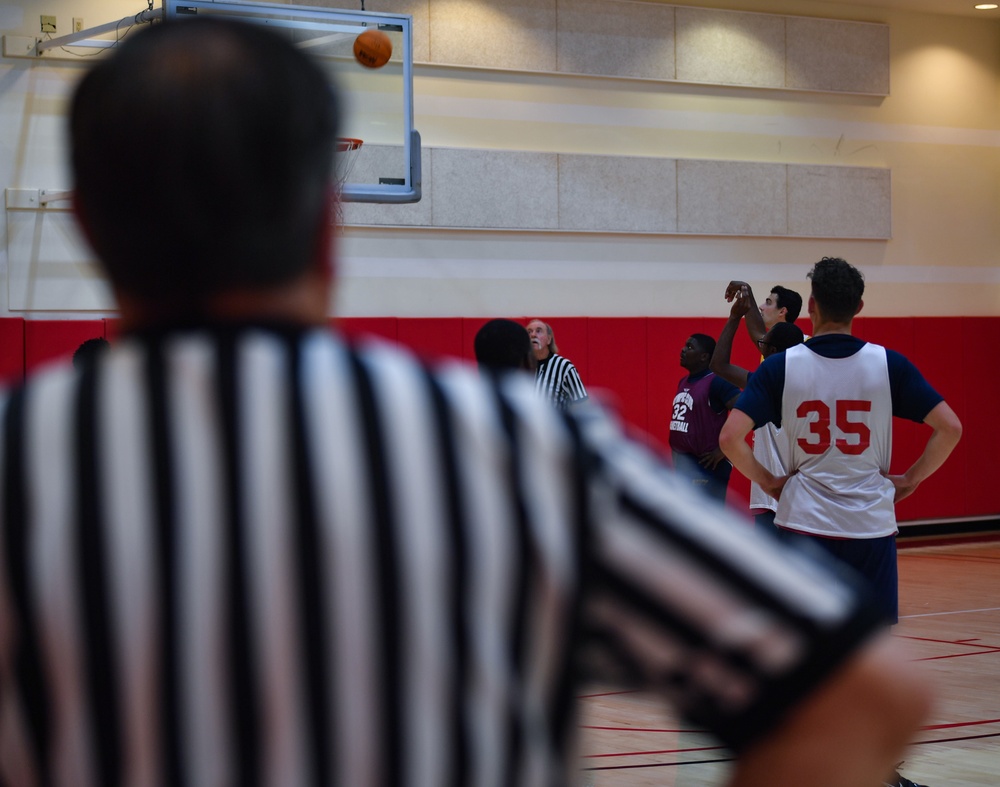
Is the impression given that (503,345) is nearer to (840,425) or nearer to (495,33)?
(840,425)

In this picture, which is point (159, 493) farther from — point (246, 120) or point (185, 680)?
point (246, 120)

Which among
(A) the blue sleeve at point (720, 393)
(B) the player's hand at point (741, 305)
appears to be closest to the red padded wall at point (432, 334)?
(A) the blue sleeve at point (720, 393)

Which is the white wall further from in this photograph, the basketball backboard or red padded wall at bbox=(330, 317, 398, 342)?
the basketball backboard

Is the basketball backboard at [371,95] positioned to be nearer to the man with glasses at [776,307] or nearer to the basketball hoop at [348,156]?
the basketball hoop at [348,156]

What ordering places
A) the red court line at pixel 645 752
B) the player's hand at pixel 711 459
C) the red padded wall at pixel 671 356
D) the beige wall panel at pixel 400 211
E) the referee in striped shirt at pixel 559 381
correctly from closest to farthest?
the red court line at pixel 645 752 → the referee in striped shirt at pixel 559 381 → the player's hand at pixel 711 459 → the red padded wall at pixel 671 356 → the beige wall panel at pixel 400 211

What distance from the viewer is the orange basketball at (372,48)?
747 centimetres

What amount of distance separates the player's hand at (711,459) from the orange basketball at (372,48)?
10.6 feet


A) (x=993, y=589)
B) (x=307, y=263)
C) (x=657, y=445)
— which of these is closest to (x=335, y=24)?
(x=657, y=445)

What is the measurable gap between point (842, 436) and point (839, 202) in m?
7.72

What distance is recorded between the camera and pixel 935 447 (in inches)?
174

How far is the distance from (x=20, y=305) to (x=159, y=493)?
8.95 metres

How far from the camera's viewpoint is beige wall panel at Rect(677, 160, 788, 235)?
1092cm

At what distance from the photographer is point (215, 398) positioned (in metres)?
0.80

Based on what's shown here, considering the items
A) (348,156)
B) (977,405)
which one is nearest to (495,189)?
(348,156)
